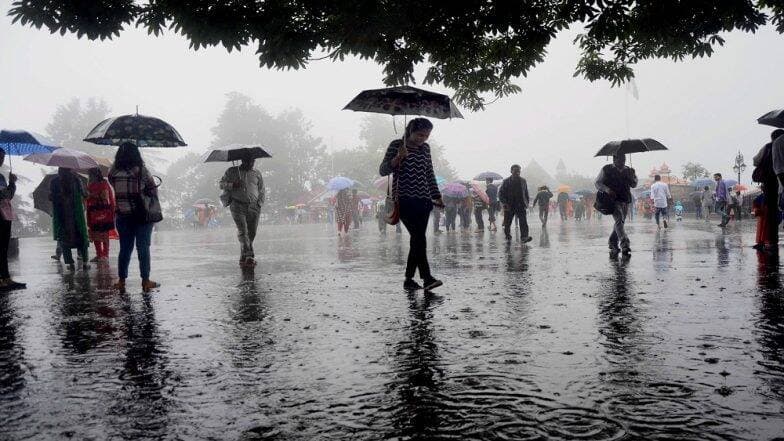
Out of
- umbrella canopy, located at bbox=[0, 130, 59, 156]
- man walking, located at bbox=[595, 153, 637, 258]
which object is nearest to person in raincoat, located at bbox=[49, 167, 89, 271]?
umbrella canopy, located at bbox=[0, 130, 59, 156]

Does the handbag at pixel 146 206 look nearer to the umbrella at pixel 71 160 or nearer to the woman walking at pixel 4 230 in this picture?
the woman walking at pixel 4 230

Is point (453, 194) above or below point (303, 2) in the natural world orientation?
below

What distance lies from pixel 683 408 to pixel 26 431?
263cm

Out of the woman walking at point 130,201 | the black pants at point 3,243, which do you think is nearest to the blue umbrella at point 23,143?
the black pants at point 3,243

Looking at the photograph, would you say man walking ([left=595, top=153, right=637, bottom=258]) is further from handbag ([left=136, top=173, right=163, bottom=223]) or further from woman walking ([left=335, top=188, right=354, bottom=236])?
woman walking ([left=335, top=188, right=354, bottom=236])

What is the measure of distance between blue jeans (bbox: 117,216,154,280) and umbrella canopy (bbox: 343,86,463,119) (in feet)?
9.23

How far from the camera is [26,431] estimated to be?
94.4 inches

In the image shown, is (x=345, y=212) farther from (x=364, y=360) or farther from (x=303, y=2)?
(x=364, y=360)

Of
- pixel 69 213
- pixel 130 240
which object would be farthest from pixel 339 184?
pixel 130 240

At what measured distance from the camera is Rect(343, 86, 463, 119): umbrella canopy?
23.7ft

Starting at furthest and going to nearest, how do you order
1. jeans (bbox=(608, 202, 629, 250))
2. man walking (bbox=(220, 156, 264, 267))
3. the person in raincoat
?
the person in raincoat
man walking (bbox=(220, 156, 264, 267))
jeans (bbox=(608, 202, 629, 250))

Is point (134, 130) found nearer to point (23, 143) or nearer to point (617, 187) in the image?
point (23, 143)

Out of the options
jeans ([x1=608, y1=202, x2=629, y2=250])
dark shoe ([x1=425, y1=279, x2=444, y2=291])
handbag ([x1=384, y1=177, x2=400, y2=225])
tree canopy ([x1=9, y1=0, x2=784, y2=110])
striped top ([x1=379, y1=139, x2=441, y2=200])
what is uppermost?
tree canopy ([x1=9, y1=0, x2=784, y2=110])

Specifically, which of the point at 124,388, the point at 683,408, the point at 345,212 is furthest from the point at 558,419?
the point at 345,212
